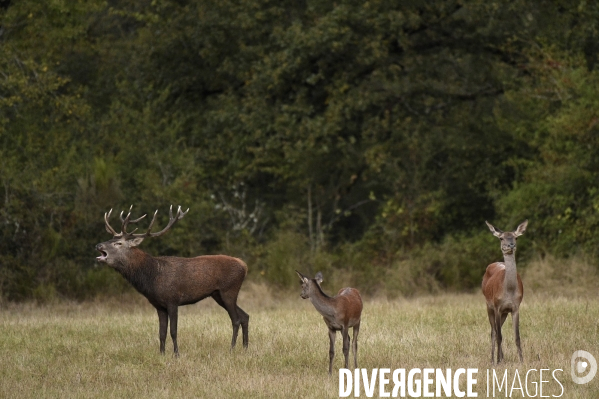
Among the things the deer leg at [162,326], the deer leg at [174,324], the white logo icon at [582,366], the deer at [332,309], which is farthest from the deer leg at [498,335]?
the deer leg at [162,326]

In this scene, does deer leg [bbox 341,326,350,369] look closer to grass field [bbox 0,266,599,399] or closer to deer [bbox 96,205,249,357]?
grass field [bbox 0,266,599,399]

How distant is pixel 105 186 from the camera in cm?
2172

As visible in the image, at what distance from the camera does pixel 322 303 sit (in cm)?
1093

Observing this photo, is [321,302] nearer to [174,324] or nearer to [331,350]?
[331,350]

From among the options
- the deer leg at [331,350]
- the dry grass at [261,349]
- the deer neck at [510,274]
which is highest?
the deer neck at [510,274]

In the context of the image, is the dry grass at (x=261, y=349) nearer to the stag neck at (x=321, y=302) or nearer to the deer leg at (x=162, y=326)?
the deer leg at (x=162, y=326)

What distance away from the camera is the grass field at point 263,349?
10477 millimetres

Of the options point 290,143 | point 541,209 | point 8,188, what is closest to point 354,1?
point 290,143

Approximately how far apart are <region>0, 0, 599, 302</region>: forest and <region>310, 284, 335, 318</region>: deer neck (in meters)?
10.4

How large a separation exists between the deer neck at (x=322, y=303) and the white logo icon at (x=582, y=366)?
97.2 inches

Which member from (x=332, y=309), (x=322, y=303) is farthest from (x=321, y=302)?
(x=332, y=309)

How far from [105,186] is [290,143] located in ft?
14.2

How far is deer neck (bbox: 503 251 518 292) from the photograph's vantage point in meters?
11.3

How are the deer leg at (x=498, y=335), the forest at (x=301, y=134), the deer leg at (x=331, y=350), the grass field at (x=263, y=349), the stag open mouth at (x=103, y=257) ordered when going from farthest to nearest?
the forest at (x=301, y=134) < the stag open mouth at (x=103, y=257) < the deer leg at (x=498, y=335) < the deer leg at (x=331, y=350) < the grass field at (x=263, y=349)
